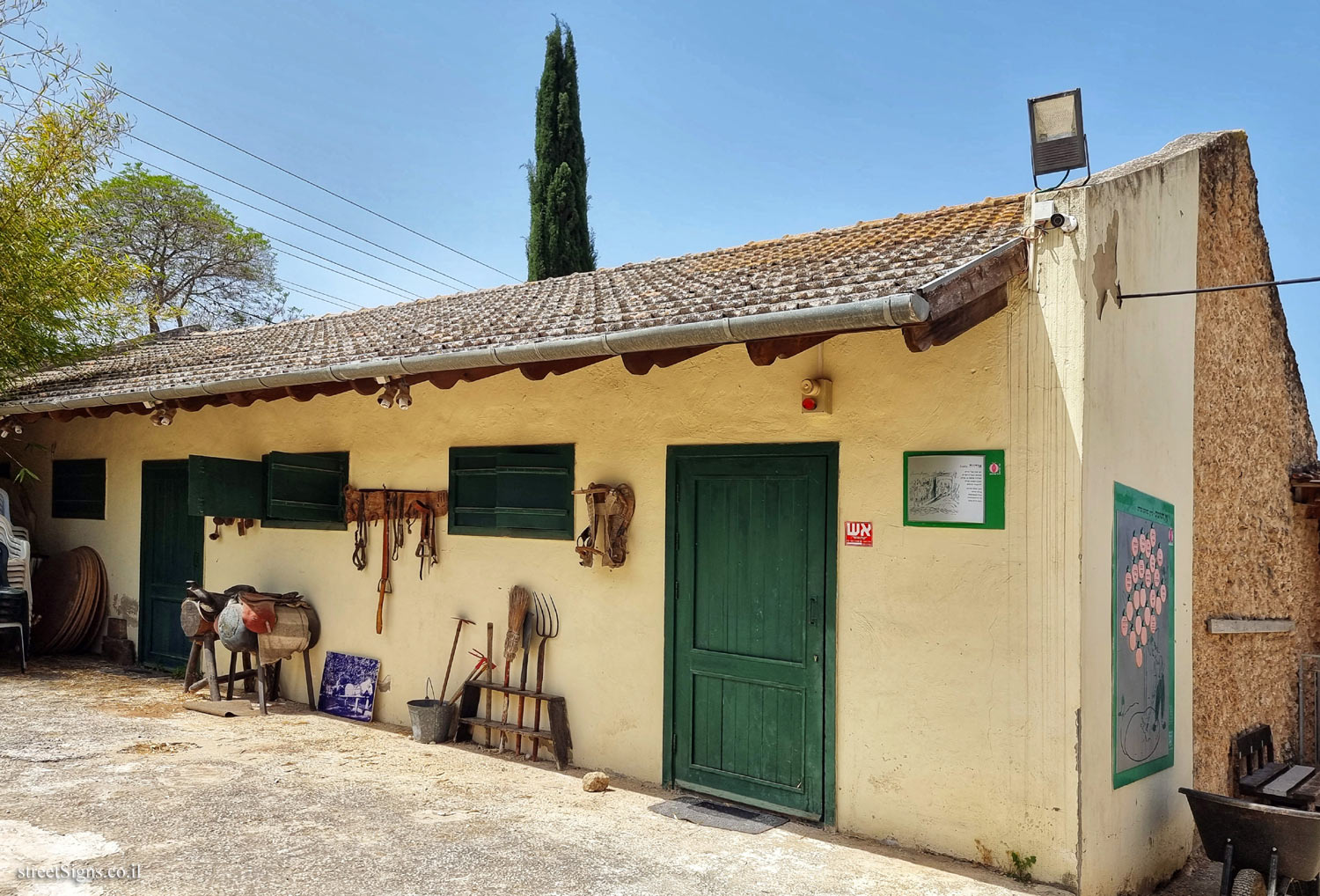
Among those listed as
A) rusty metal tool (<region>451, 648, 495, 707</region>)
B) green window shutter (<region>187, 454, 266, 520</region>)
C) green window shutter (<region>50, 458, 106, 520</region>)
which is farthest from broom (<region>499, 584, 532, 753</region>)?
green window shutter (<region>50, 458, 106, 520</region>)

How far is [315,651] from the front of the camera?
7.79 meters

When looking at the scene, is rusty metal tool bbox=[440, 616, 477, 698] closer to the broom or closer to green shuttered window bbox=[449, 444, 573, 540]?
the broom

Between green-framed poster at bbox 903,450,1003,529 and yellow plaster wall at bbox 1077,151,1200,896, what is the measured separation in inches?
16.4

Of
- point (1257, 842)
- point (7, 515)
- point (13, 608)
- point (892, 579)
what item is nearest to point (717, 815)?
point (892, 579)

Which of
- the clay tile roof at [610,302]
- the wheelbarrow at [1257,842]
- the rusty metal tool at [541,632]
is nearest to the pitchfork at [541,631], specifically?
the rusty metal tool at [541,632]

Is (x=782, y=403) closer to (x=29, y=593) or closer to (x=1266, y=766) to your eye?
(x=1266, y=766)

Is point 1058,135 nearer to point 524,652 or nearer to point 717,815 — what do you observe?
point 717,815

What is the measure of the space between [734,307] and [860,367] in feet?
2.71

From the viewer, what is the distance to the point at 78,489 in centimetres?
1029

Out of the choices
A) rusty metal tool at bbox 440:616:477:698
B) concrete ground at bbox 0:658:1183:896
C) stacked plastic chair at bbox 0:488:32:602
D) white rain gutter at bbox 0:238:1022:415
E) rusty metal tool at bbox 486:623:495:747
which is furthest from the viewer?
stacked plastic chair at bbox 0:488:32:602

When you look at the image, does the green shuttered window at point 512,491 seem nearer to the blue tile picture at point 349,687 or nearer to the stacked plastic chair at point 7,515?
the blue tile picture at point 349,687

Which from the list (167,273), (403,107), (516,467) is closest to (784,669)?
(516,467)

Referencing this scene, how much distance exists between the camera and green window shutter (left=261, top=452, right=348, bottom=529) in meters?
7.59

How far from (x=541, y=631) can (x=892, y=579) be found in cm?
253
